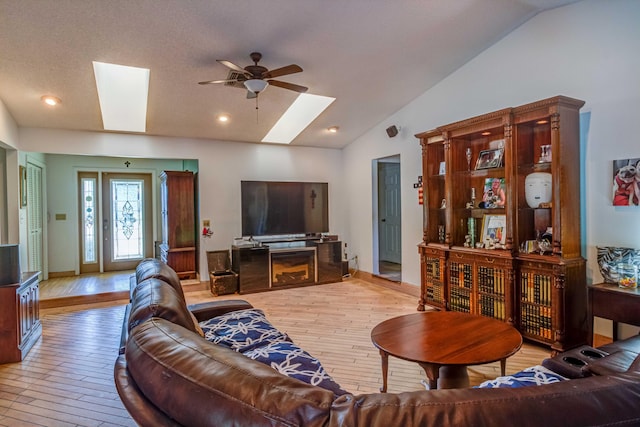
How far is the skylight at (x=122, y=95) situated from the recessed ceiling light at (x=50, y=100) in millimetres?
444

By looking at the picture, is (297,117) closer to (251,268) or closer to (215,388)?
(251,268)

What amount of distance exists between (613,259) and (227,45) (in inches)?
153

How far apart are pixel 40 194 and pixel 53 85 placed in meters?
3.15

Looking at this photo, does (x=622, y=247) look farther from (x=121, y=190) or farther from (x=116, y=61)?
(x=121, y=190)

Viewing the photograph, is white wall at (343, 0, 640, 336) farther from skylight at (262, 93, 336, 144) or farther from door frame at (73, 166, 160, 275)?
door frame at (73, 166, 160, 275)

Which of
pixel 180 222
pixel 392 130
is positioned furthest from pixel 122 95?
pixel 392 130

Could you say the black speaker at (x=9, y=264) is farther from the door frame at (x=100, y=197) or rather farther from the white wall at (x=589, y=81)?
the white wall at (x=589, y=81)

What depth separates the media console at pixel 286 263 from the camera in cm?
564

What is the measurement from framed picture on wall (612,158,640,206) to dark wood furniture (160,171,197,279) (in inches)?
215

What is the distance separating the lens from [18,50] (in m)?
3.28

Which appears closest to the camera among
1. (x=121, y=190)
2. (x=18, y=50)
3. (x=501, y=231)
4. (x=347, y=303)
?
(x=18, y=50)

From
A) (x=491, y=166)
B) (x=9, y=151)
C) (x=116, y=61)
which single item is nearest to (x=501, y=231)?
(x=491, y=166)

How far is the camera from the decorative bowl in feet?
9.60

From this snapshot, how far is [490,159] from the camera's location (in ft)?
13.0
